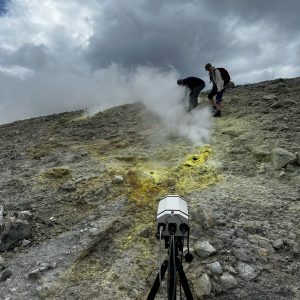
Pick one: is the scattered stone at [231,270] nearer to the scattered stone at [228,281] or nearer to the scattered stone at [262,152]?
the scattered stone at [228,281]

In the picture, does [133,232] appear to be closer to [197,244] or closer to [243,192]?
[197,244]

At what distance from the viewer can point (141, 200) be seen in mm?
7406

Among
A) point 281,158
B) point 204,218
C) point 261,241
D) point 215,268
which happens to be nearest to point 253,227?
point 261,241

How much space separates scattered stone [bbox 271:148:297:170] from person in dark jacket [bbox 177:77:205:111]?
16.8ft

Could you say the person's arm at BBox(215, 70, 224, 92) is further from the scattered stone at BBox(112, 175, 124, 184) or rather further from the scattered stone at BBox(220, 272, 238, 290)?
the scattered stone at BBox(220, 272, 238, 290)

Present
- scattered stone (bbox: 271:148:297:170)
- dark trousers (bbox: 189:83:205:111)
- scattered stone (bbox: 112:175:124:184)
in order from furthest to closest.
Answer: dark trousers (bbox: 189:83:205:111) < scattered stone (bbox: 112:175:124:184) < scattered stone (bbox: 271:148:297:170)

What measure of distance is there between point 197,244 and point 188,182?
224 cm

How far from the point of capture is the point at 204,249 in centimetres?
568

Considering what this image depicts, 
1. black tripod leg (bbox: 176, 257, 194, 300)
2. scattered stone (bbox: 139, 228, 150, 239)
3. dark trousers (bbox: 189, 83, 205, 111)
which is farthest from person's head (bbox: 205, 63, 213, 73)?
black tripod leg (bbox: 176, 257, 194, 300)

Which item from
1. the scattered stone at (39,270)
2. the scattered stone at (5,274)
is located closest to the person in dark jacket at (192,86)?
the scattered stone at (39,270)

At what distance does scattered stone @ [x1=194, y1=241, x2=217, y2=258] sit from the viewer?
18.5 ft

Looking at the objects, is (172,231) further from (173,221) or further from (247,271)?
(247,271)

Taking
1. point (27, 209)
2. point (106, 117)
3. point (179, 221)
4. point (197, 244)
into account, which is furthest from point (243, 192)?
point (106, 117)

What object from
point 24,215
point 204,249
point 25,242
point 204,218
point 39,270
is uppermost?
point 24,215
